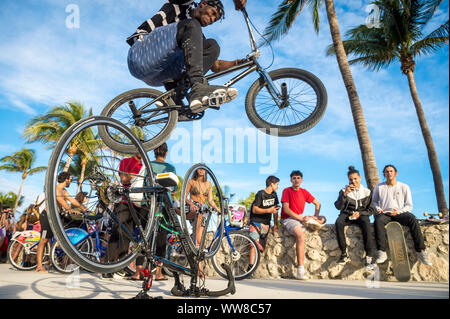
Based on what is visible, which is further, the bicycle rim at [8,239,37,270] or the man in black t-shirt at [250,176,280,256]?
the bicycle rim at [8,239,37,270]

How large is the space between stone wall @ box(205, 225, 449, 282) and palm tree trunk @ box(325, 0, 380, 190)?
8.44 feet

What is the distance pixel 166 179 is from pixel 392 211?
16.0ft

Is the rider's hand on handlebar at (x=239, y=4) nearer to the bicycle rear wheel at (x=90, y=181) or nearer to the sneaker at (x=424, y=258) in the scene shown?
the bicycle rear wheel at (x=90, y=181)

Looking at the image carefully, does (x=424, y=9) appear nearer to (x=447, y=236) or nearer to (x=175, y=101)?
(x=447, y=236)

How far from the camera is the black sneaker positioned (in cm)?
258

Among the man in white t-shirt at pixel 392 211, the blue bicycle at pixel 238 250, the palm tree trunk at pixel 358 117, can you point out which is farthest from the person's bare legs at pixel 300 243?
the palm tree trunk at pixel 358 117

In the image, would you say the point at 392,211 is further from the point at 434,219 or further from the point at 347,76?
the point at 347,76

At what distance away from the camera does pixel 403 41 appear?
46.5 ft

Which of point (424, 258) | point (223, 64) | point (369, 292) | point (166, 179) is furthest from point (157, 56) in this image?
point (424, 258)

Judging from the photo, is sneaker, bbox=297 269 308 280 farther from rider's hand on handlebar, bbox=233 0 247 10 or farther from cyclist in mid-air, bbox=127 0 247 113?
rider's hand on handlebar, bbox=233 0 247 10

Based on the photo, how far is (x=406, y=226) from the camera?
5828 millimetres

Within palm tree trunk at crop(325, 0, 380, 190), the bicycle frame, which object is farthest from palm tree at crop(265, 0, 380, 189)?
the bicycle frame

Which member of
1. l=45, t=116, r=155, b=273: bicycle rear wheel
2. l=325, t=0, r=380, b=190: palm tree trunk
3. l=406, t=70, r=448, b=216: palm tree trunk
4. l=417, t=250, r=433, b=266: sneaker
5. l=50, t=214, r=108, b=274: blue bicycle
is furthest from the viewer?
l=406, t=70, r=448, b=216: palm tree trunk
